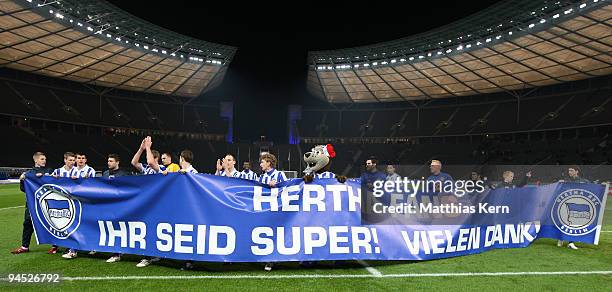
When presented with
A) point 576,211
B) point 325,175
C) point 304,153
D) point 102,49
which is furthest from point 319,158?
point 102,49

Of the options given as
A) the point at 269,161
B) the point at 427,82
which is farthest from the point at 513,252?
the point at 427,82

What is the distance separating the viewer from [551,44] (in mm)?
27094

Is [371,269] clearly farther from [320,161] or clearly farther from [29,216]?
[29,216]

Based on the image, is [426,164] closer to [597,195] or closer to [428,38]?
[428,38]

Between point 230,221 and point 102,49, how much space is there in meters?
30.2

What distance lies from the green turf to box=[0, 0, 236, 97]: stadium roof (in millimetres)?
21462

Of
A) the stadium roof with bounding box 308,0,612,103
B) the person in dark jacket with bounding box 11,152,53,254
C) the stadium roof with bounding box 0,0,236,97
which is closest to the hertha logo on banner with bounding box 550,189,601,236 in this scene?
the person in dark jacket with bounding box 11,152,53,254

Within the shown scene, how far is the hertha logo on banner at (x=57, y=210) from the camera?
6547 mm

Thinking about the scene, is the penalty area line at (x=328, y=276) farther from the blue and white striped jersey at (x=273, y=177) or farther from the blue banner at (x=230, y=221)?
the blue and white striped jersey at (x=273, y=177)

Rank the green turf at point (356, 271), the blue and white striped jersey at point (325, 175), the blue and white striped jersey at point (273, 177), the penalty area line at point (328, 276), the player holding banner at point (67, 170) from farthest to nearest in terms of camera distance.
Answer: the player holding banner at point (67, 170), the blue and white striped jersey at point (325, 175), the blue and white striped jersey at point (273, 177), the penalty area line at point (328, 276), the green turf at point (356, 271)

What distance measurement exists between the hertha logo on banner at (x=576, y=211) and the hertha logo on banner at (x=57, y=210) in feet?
30.9

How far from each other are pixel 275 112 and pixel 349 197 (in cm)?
4020

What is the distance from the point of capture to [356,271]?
6.10m

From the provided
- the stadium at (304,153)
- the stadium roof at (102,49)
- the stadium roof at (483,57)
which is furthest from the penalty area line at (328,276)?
the stadium roof at (102,49)
